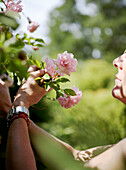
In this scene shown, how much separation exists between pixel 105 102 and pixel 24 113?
194 inches

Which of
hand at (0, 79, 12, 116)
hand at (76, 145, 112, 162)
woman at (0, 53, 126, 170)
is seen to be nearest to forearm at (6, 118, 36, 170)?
woman at (0, 53, 126, 170)

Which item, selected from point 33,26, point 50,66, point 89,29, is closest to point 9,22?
point 50,66

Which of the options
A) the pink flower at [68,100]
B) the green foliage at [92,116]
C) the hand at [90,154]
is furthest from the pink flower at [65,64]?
the green foliage at [92,116]

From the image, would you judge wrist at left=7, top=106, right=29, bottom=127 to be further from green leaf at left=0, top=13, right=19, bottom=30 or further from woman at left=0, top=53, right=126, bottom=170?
green leaf at left=0, top=13, right=19, bottom=30

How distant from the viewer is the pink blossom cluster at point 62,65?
0.82m

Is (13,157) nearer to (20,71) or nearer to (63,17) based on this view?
(20,71)

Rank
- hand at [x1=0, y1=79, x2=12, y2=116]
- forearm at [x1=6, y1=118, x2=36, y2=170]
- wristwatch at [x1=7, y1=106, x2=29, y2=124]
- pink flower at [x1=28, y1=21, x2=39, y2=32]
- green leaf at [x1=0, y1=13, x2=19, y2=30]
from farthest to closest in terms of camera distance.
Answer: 1. pink flower at [x1=28, y1=21, x2=39, y2=32]
2. hand at [x1=0, y1=79, x2=12, y2=116]
3. wristwatch at [x1=7, y1=106, x2=29, y2=124]
4. forearm at [x1=6, y1=118, x2=36, y2=170]
5. green leaf at [x1=0, y1=13, x2=19, y2=30]

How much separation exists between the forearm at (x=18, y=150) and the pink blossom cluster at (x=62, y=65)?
0.22 metres

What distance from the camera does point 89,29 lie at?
1723 cm

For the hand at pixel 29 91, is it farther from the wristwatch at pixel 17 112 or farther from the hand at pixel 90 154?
the hand at pixel 90 154

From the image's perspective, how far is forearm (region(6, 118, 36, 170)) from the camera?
700 millimetres

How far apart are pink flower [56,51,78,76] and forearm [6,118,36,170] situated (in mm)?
251

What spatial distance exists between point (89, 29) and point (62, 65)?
17.0 m

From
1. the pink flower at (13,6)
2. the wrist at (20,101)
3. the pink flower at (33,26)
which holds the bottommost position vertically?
the wrist at (20,101)
